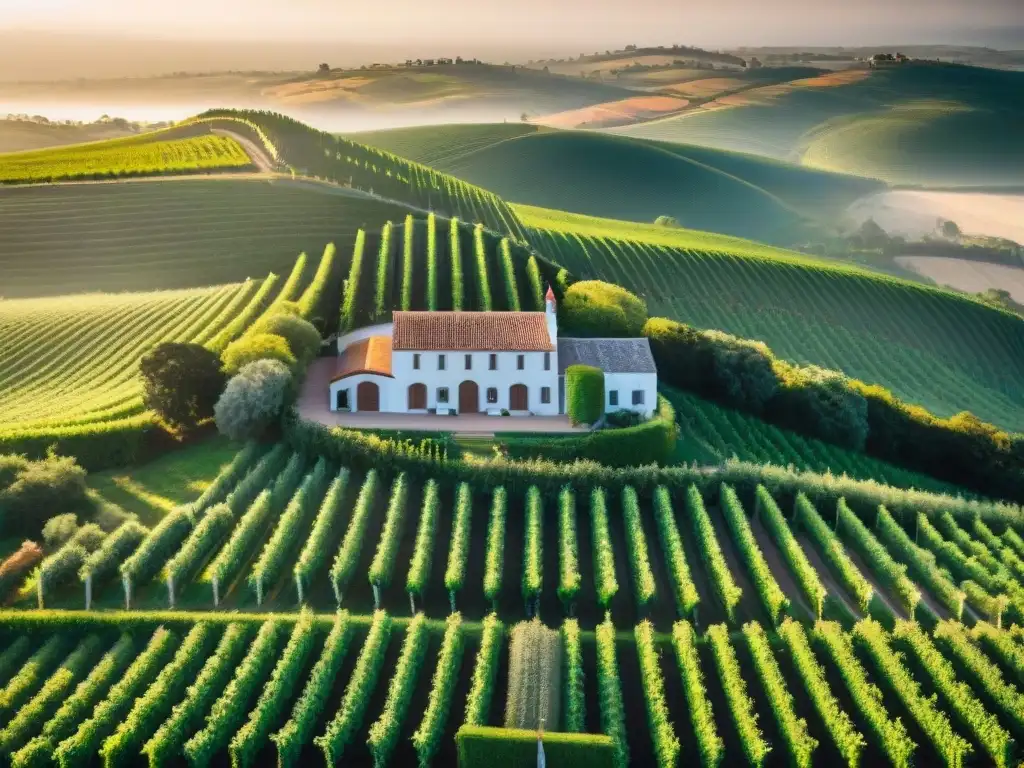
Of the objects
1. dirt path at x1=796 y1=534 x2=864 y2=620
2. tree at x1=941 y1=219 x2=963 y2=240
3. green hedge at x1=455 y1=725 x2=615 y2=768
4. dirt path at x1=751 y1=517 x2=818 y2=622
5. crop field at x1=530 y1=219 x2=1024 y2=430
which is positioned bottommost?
tree at x1=941 y1=219 x2=963 y2=240

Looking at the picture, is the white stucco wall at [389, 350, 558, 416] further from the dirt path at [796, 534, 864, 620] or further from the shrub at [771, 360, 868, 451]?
the shrub at [771, 360, 868, 451]

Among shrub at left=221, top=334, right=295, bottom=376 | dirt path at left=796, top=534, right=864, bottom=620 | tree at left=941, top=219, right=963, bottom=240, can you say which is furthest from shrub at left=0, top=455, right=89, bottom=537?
tree at left=941, top=219, right=963, bottom=240

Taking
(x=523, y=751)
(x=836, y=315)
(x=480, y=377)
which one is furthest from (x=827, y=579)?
(x=836, y=315)

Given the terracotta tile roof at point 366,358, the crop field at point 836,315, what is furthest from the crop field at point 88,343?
the crop field at point 836,315

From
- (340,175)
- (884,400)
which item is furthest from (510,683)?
(340,175)

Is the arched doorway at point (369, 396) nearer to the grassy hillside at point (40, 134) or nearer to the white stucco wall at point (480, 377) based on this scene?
the white stucco wall at point (480, 377)

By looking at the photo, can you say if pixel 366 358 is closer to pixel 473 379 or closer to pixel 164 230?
pixel 473 379

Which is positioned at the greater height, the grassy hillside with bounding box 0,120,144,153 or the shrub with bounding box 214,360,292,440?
the grassy hillside with bounding box 0,120,144,153

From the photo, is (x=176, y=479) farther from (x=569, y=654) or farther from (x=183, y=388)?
(x=569, y=654)
